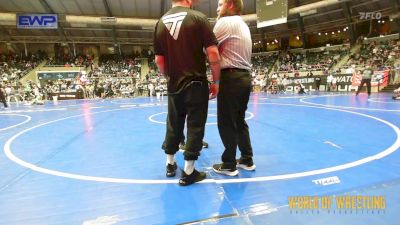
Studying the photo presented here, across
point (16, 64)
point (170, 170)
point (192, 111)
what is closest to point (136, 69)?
point (16, 64)

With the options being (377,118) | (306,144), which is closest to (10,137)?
(306,144)

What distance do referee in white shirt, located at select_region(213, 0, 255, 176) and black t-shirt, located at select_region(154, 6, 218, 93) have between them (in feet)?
0.96

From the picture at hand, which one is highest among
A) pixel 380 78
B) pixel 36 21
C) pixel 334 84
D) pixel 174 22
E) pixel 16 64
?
pixel 36 21

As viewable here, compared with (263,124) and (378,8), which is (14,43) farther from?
(378,8)

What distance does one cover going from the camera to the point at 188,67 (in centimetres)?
282

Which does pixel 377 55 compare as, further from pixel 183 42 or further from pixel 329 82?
pixel 183 42

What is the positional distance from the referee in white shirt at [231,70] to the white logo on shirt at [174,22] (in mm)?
501

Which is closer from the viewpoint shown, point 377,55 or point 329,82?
point 329,82

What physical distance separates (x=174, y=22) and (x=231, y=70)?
32.1 inches

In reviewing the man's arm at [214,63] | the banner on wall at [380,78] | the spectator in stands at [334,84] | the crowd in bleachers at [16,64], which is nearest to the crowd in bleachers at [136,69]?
the crowd in bleachers at [16,64]

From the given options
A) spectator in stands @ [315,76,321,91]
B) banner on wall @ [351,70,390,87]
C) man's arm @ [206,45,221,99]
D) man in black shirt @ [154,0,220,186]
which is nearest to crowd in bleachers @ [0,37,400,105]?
spectator in stands @ [315,76,321,91]

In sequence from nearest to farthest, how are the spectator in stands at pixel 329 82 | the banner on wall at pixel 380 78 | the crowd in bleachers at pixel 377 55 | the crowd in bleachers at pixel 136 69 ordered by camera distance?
the banner on wall at pixel 380 78
the spectator in stands at pixel 329 82
the crowd in bleachers at pixel 377 55
the crowd in bleachers at pixel 136 69

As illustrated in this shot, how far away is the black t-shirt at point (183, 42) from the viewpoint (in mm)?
2734

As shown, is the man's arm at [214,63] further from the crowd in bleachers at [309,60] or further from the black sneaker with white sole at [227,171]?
the crowd in bleachers at [309,60]
